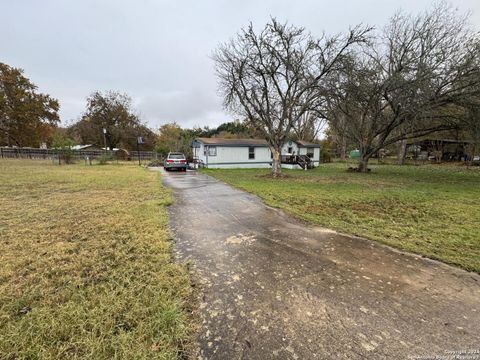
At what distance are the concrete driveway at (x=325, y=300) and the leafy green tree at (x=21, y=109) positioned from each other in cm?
3624

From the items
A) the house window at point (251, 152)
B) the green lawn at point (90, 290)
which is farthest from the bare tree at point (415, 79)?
the green lawn at point (90, 290)

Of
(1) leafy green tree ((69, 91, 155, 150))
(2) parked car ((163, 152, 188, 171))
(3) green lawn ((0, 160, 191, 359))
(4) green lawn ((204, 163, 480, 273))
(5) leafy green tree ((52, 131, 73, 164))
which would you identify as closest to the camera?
(3) green lawn ((0, 160, 191, 359))

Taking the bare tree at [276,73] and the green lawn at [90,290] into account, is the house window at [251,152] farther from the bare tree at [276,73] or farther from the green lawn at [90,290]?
Result: the green lawn at [90,290]

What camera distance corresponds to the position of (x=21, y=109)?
27156mm

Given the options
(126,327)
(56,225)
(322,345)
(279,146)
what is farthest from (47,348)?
(279,146)

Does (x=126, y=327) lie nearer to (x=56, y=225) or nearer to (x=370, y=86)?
(x=56, y=225)

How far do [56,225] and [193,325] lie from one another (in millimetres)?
3938

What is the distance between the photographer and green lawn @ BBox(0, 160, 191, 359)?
65.0 inches

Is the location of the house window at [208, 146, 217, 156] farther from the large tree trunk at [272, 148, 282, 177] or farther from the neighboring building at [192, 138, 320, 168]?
the large tree trunk at [272, 148, 282, 177]

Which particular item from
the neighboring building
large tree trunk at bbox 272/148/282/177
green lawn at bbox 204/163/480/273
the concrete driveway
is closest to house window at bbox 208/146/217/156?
the neighboring building

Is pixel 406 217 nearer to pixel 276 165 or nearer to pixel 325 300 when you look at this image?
pixel 325 300

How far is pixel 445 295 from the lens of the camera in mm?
2328

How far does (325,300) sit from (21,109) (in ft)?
126

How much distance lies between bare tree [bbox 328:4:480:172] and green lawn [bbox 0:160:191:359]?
12.6 meters
